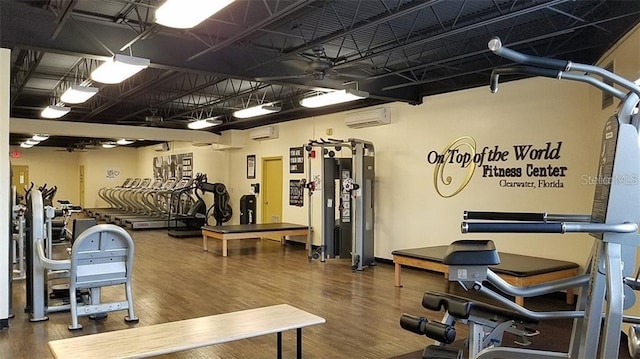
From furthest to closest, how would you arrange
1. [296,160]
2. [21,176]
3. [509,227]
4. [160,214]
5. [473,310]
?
[21,176], [160,214], [296,160], [473,310], [509,227]

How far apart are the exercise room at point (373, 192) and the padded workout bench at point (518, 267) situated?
37 mm

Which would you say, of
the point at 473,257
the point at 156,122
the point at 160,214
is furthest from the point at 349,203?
the point at 160,214

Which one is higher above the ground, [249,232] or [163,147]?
[163,147]

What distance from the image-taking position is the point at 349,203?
26.9 feet

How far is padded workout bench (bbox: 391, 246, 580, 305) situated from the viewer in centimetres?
496

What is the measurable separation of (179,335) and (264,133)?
8.60 m

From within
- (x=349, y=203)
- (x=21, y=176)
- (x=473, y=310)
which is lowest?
(x=473, y=310)

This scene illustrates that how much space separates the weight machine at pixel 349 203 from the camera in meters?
7.59

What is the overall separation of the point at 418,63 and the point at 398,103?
1478mm

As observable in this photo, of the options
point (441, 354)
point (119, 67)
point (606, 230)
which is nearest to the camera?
point (606, 230)

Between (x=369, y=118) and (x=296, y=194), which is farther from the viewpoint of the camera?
(x=296, y=194)

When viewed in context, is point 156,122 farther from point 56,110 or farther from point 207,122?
point 56,110

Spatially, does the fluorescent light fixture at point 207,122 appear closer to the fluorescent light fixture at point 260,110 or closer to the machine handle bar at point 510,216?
the fluorescent light fixture at point 260,110

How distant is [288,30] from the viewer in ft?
17.4
